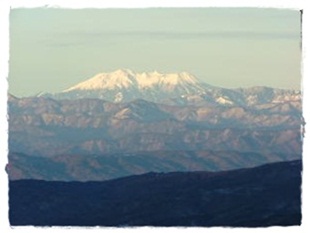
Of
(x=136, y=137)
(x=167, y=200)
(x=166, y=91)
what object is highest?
(x=166, y=91)

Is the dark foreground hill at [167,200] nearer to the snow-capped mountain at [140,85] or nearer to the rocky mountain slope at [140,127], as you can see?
the rocky mountain slope at [140,127]

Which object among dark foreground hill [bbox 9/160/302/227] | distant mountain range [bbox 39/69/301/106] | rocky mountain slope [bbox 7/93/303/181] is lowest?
Answer: dark foreground hill [bbox 9/160/302/227]

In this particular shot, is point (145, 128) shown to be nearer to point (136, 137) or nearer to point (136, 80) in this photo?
point (136, 137)

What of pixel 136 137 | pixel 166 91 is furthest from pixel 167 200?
pixel 166 91

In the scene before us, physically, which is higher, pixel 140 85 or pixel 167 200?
pixel 140 85

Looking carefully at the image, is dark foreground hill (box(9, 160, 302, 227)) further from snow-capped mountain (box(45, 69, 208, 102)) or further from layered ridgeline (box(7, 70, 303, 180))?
snow-capped mountain (box(45, 69, 208, 102))

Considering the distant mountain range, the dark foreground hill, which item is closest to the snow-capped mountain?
the distant mountain range
